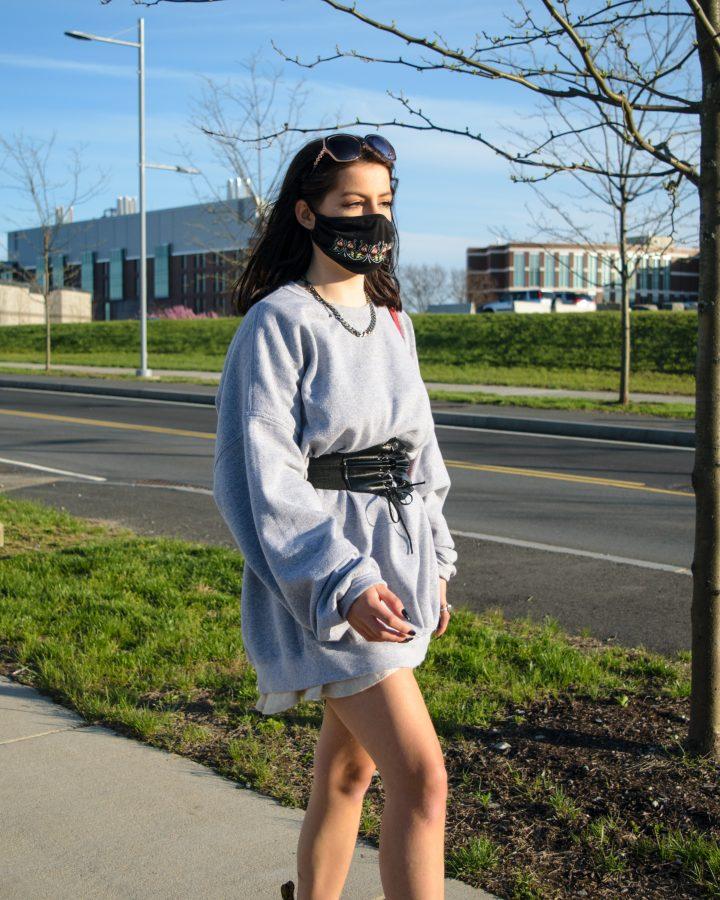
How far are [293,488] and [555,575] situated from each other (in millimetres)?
4907

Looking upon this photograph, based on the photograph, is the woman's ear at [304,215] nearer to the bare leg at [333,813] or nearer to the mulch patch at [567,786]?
the bare leg at [333,813]

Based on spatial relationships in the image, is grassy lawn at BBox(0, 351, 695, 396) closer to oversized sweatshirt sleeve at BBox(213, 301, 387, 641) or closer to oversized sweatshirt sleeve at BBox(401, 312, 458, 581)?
oversized sweatshirt sleeve at BBox(401, 312, 458, 581)

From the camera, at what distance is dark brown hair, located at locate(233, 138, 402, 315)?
2465 mm

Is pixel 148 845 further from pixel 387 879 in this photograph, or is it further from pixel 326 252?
pixel 326 252

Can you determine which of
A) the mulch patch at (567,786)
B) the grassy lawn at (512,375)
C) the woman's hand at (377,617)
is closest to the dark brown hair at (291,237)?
the woman's hand at (377,617)

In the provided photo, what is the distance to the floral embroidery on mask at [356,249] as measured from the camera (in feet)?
8.07

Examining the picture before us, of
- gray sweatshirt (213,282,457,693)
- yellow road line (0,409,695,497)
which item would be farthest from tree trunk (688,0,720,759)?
yellow road line (0,409,695,497)

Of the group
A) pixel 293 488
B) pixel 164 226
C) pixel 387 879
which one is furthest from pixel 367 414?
pixel 164 226

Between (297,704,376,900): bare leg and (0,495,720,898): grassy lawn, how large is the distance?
64cm

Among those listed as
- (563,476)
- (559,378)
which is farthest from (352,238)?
(559,378)

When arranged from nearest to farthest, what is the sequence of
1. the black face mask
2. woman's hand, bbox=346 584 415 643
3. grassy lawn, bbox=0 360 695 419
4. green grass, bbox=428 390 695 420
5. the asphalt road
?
woman's hand, bbox=346 584 415 643, the black face mask, the asphalt road, green grass, bbox=428 390 695 420, grassy lawn, bbox=0 360 695 419

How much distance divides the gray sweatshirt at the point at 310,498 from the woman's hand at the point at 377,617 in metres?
0.02

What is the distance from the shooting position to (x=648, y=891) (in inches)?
111

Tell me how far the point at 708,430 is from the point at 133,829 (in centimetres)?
216
